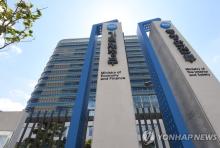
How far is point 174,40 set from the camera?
27.7ft

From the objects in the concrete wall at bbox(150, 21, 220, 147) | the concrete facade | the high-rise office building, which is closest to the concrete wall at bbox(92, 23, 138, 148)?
the high-rise office building

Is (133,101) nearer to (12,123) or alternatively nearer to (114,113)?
(114,113)

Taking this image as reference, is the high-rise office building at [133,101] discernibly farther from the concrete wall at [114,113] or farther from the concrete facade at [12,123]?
the concrete facade at [12,123]

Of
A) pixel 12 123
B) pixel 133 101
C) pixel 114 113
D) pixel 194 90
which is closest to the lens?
pixel 114 113

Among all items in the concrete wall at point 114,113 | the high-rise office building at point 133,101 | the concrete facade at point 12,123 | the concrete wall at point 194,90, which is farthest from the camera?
the concrete facade at point 12,123

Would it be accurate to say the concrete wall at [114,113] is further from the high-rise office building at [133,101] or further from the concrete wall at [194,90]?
the concrete wall at [194,90]

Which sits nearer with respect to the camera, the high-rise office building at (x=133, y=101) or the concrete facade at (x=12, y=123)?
the high-rise office building at (x=133, y=101)

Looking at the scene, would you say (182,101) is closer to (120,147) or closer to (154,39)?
(120,147)

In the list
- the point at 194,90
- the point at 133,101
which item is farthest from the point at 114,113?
the point at 194,90

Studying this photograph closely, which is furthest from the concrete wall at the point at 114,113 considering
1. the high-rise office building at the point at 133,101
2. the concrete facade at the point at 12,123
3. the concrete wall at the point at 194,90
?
the concrete facade at the point at 12,123

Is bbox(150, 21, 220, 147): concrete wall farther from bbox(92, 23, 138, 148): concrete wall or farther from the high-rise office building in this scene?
bbox(92, 23, 138, 148): concrete wall

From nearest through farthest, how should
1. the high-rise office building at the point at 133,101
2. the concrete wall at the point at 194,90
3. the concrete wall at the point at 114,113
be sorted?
the concrete wall at the point at 114,113 → the high-rise office building at the point at 133,101 → the concrete wall at the point at 194,90

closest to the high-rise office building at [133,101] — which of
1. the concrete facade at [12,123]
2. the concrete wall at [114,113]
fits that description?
the concrete wall at [114,113]

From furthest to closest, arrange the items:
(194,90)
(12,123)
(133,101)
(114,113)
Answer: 1. (12,123)
2. (133,101)
3. (194,90)
4. (114,113)
